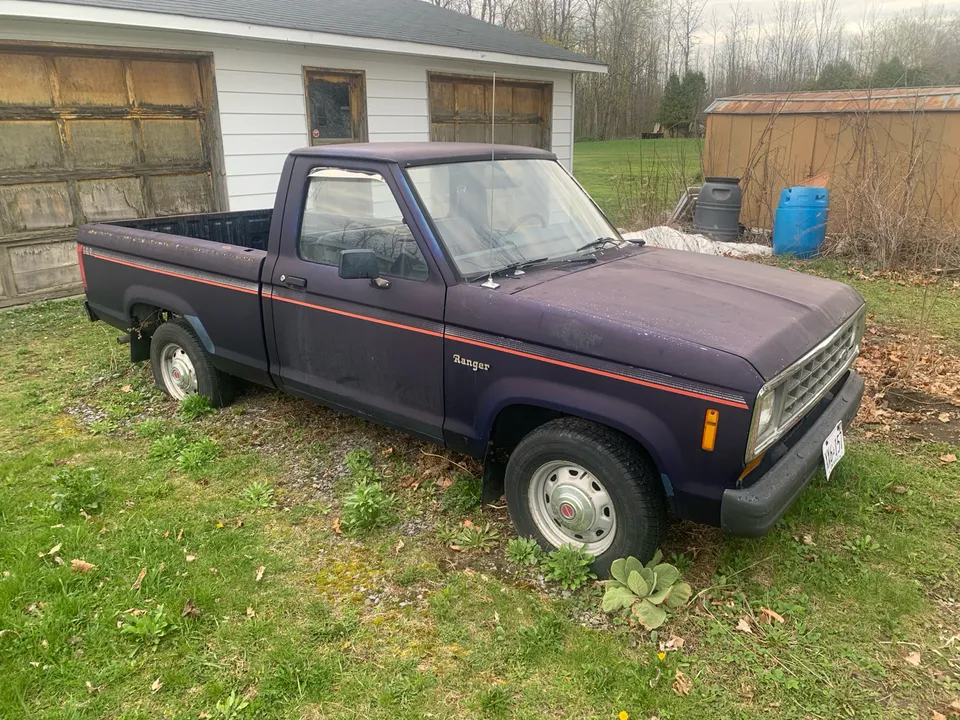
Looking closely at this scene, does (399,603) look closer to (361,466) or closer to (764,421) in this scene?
(361,466)

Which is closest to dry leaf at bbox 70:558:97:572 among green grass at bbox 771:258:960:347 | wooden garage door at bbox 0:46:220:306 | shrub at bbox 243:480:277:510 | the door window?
shrub at bbox 243:480:277:510

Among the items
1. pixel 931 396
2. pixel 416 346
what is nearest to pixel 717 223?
pixel 931 396

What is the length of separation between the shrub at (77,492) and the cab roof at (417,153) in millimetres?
2241

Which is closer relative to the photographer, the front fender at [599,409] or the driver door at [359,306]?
the front fender at [599,409]

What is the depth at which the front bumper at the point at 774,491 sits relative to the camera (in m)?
2.66

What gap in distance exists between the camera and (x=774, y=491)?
272 cm

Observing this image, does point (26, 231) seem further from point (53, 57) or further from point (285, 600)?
point (285, 600)

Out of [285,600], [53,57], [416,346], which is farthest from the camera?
[53,57]

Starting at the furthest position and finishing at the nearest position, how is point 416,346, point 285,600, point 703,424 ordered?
point 416,346, point 285,600, point 703,424

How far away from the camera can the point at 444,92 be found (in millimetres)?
11055

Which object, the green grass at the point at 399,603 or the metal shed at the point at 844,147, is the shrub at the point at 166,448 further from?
the metal shed at the point at 844,147

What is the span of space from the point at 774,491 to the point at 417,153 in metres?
2.46

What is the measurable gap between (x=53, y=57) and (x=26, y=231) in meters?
1.89

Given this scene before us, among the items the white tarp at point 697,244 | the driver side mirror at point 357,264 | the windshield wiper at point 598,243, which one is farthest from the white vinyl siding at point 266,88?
the windshield wiper at point 598,243
